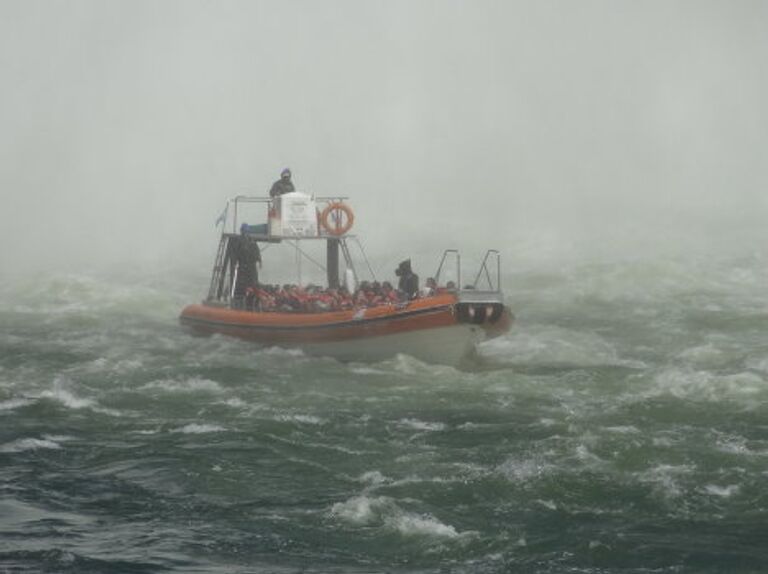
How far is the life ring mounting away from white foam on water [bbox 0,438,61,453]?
11739 millimetres

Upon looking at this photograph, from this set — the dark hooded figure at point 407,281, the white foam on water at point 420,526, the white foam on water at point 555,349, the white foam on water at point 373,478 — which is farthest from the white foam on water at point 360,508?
the dark hooded figure at point 407,281

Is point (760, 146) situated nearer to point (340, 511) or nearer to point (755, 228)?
point (755, 228)

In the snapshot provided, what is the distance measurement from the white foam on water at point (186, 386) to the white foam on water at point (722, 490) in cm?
936

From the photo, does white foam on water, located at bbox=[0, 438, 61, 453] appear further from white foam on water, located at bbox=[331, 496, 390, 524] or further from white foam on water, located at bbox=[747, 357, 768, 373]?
white foam on water, located at bbox=[747, 357, 768, 373]

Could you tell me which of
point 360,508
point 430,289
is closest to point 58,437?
point 360,508

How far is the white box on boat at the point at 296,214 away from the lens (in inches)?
1111

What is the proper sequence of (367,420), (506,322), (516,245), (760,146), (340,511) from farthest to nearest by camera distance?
1. (760,146)
2. (516,245)
3. (506,322)
4. (367,420)
5. (340,511)

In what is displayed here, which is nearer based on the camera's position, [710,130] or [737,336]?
[737,336]

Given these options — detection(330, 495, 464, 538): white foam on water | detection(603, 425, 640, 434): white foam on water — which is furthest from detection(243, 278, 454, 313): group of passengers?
detection(330, 495, 464, 538): white foam on water

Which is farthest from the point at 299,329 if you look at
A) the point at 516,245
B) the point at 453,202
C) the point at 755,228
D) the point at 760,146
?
the point at 760,146

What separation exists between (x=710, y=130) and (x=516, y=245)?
35.2 meters

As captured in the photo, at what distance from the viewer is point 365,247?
49969 millimetres

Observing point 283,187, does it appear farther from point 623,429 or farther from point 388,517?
point 388,517

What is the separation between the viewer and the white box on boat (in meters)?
28.2
